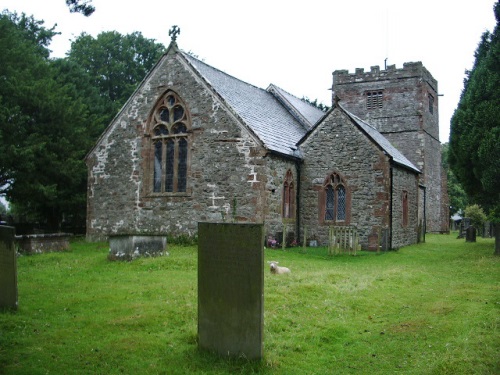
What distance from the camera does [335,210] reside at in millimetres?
22891

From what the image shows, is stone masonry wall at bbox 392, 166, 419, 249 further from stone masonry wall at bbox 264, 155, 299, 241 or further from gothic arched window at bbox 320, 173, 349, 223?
stone masonry wall at bbox 264, 155, 299, 241

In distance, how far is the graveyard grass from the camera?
268 inches

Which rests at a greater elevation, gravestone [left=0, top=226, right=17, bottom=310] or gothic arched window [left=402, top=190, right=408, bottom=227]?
gothic arched window [left=402, top=190, right=408, bottom=227]

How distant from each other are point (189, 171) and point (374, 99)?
982 inches

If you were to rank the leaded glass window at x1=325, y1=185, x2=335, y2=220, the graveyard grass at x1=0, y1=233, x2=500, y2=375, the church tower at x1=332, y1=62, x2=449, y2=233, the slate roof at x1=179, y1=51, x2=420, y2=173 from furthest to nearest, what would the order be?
the church tower at x1=332, y1=62, x2=449, y2=233
the leaded glass window at x1=325, y1=185, x2=335, y2=220
the slate roof at x1=179, y1=51, x2=420, y2=173
the graveyard grass at x1=0, y1=233, x2=500, y2=375

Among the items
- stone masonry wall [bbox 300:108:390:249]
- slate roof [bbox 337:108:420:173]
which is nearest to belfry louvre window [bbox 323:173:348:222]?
stone masonry wall [bbox 300:108:390:249]

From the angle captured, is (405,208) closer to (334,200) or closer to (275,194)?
(334,200)

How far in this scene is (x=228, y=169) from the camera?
2173 centimetres

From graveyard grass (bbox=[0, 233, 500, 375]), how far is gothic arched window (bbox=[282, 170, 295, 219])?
8.38 metres

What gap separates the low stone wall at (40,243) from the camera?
60.5 feet

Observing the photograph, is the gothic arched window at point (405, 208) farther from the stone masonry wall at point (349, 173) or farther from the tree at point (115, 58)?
the tree at point (115, 58)

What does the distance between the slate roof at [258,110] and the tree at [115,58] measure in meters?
17.3

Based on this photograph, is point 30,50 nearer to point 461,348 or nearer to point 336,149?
point 336,149

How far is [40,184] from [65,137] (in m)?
3.47
